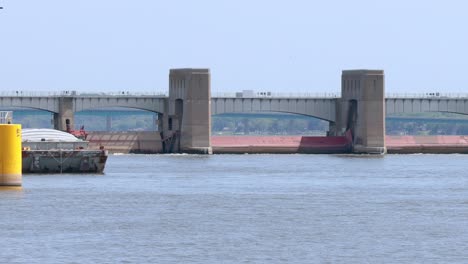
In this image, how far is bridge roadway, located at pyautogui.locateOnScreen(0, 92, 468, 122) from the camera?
167m

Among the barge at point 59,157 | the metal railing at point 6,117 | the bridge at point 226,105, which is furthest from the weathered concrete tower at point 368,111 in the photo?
the metal railing at point 6,117

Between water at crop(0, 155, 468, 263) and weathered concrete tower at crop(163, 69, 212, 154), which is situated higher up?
weathered concrete tower at crop(163, 69, 212, 154)

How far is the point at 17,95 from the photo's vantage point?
167 m

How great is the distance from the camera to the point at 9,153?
264 feet

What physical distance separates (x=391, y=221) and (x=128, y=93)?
10570cm

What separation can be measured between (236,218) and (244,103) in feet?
347

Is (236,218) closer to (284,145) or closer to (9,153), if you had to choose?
(9,153)

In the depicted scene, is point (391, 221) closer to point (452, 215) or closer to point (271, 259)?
point (452, 215)

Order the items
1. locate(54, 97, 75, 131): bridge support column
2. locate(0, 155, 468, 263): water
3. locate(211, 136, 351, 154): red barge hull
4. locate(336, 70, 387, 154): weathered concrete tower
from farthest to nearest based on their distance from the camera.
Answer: locate(211, 136, 351, 154): red barge hull, locate(336, 70, 387, 154): weathered concrete tower, locate(54, 97, 75, 131): bridge support column, locate(0, 155, 468, 263): water

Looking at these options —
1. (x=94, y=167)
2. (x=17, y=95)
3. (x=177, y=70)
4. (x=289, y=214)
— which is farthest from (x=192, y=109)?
(x=289, y=214)

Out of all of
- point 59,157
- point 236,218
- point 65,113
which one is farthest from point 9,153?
point 65,113

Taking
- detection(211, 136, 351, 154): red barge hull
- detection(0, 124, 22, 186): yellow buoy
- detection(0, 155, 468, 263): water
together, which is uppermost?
detection(0, 124, 22, 186): yellow buoy

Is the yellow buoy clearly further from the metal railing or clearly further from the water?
the metal railing

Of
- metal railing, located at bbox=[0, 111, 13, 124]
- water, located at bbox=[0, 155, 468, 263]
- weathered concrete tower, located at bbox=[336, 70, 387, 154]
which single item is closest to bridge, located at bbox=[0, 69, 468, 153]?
weathered concrete tower, located at bbox=[336, 70, 387, 154]
